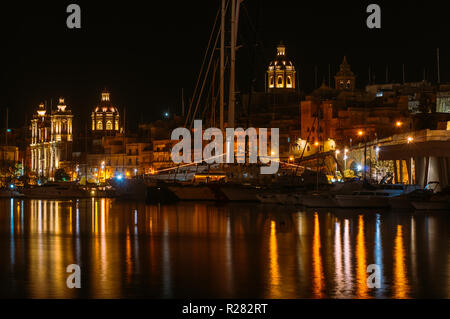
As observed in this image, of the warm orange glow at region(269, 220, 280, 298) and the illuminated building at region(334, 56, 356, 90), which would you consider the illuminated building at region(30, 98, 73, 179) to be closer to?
the illuminated building at region(334, 56, 356, 90)

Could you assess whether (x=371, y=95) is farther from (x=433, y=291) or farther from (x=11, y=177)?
(x=433, y=291)

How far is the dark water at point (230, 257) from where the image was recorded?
18.0 m

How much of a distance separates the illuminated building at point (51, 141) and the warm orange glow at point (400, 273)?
14160cm

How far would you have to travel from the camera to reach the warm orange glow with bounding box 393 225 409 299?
1759 cm

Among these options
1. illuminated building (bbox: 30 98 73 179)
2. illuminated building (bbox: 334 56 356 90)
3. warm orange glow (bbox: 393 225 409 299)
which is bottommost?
warm orange glow (bbox: 393 225 409 299)

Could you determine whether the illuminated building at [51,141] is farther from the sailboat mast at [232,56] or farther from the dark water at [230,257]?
the dark water at [230,257]

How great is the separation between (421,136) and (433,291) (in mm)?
38744

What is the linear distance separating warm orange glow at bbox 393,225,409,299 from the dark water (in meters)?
0.02

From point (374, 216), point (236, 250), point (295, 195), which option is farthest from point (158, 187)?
point (236, 250)

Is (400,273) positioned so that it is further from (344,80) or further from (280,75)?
(280,75)

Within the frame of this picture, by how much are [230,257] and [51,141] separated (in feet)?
511

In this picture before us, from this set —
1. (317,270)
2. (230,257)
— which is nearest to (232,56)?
(230,257)

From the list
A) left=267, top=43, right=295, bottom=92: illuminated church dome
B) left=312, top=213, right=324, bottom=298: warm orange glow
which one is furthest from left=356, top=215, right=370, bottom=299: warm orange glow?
left=267, top=43, right=295, bottom=92: illuminated church dome

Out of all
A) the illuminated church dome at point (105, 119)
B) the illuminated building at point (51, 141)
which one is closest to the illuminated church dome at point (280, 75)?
the illuminated church dome at point (105, 119)
